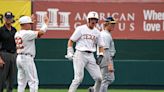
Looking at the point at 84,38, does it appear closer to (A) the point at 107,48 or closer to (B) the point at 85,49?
(B) the point at 85,49

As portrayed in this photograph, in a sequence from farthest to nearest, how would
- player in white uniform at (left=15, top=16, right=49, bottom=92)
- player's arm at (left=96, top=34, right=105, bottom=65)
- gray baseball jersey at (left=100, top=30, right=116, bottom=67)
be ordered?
gray baseball jersey at (left=100, top=30, right=116, bottom=67) → player's arm at (left=96, top=34, right=105, bottom=65) → player in white uniform at (left=15, top=16, right=49, bottom=92)

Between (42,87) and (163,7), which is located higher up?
(163,7)

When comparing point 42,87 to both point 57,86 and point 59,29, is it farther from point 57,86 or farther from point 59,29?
point 59,29

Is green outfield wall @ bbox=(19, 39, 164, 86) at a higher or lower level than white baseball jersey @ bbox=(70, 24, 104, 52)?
lower

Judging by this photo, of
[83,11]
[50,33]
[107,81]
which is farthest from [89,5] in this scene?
[107,81]

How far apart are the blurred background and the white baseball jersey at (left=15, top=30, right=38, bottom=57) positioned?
15.4 ft

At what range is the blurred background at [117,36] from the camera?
16719mm

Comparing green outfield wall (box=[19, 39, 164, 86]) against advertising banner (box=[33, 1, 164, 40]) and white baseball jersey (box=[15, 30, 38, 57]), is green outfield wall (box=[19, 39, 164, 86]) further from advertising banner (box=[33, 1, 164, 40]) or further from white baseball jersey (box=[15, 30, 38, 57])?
white baseball jersey (box=[15, 30, 38, 57])

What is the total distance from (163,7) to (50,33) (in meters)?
3.18

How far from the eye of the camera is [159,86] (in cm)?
1684

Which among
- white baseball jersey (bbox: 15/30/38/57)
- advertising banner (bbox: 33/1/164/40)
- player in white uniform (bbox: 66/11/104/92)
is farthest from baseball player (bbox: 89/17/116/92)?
advertising banner (bbox: 33/1/164/40)

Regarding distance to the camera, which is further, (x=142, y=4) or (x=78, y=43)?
(x=142, y=4)

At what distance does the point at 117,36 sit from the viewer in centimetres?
1723

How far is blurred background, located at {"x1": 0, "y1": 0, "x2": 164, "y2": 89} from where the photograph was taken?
16.7m
